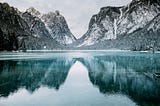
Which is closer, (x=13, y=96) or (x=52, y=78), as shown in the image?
(x=13, y=96)

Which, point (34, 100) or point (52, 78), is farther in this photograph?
point (52, 78)

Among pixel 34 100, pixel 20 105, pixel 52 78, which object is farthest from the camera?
pixel 52 78

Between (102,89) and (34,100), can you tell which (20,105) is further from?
(102,89)

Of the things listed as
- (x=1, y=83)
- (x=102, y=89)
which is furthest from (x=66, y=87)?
(x=1, y=83)

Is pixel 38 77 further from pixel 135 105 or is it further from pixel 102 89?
pixel 135 105

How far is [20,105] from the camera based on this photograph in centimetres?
4388

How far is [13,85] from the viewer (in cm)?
6131

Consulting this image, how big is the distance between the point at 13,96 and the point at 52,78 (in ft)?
83.0

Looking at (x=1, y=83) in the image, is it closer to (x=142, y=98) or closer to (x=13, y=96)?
(x=13, y=96)

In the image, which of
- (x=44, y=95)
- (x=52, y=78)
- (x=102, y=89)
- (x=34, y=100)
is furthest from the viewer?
(x=52, y=78)

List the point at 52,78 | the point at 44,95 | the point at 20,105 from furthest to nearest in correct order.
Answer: the point at 52,78, the point at 44,95, the point at 20,105

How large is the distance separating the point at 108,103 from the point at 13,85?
23642mm

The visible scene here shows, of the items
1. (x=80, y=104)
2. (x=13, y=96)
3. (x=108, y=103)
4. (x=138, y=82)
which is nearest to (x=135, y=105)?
(x=108, y=103)

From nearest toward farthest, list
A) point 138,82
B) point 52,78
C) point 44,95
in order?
point 44,95, point 138,82, point 52,78
